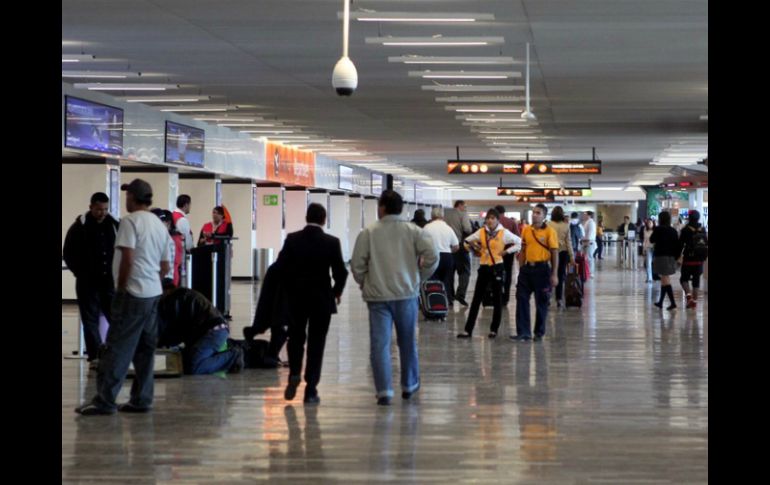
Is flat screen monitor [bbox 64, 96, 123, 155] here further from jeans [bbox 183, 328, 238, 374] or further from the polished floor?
jeans [bbox 183, 328, 238, 374]

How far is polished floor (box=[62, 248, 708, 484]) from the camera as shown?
678 cm

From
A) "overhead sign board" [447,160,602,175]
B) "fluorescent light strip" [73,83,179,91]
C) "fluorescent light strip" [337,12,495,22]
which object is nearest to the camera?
"fluorescent light strip" [337,12,495,22]

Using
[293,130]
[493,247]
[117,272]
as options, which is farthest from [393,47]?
[293,130]

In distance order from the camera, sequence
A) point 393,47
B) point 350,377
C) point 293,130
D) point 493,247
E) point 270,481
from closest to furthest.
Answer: point 270,481, point 350,377, point 393,47, point 493,247, point 293,130

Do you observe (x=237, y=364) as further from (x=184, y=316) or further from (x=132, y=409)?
(x=132, y=409)

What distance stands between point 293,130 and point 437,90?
917 cm

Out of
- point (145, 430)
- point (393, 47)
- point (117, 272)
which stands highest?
point (393, 47)

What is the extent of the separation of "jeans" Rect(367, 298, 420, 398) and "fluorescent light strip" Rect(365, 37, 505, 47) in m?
4.10

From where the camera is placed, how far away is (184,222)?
15258 millimetres

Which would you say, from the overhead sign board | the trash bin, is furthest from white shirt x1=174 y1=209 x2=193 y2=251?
the overhead sign board
